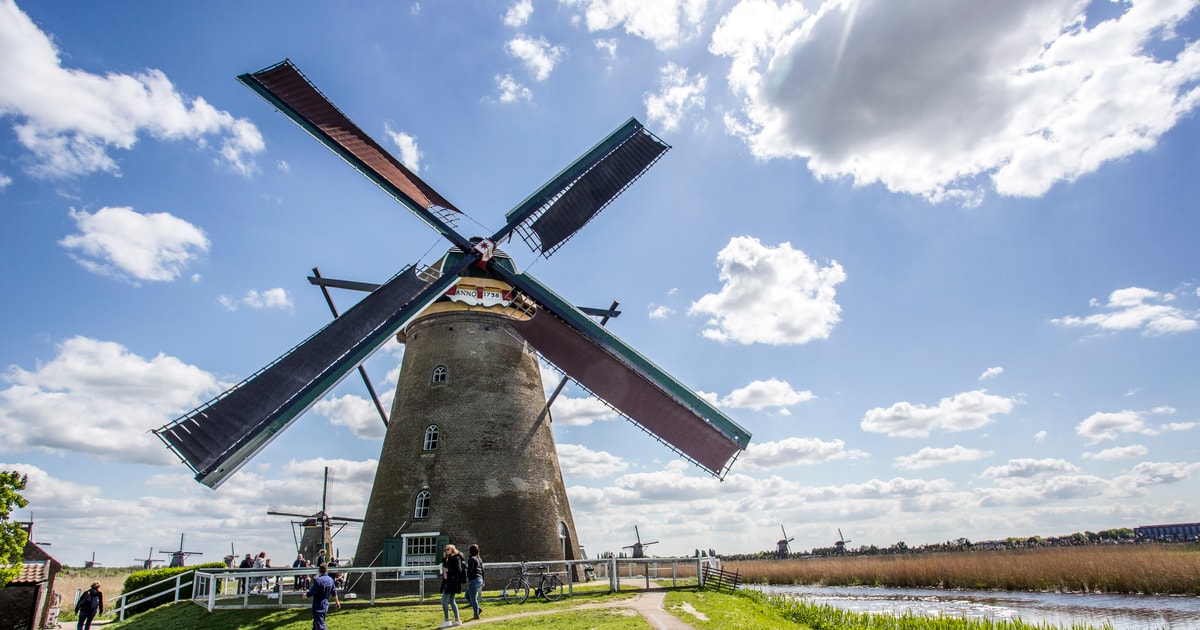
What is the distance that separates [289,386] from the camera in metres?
13.8

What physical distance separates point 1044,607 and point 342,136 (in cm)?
2373

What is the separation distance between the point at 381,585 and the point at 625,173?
545 inches

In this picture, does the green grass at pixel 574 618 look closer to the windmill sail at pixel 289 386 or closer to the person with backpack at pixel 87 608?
the person with backpack at pixel 87 608

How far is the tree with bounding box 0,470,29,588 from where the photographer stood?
11312mm

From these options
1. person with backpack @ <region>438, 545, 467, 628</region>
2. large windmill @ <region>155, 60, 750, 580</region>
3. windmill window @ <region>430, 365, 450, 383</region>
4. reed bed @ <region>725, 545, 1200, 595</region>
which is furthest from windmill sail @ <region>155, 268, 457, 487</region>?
reed bed @ <region>725, 545, 1200, 595</region>

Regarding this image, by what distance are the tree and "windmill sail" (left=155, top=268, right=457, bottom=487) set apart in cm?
254

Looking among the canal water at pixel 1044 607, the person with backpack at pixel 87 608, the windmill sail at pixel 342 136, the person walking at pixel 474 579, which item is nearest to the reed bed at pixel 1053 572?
the canal water at pixel 1044 607

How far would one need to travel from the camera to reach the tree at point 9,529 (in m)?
11.3

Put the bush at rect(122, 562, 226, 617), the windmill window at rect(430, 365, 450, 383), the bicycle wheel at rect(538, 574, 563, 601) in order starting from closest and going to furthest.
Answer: the bicycle wheel at rect(538, 574, 563, 601) → the bush at rect(122, 562, 226, 617) → the windmill window at rect(430, 365, 450, 383)

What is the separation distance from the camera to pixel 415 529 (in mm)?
16453

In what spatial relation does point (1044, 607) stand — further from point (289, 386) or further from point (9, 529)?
point (9, 529)

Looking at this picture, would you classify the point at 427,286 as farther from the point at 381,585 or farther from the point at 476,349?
the point at 381,585

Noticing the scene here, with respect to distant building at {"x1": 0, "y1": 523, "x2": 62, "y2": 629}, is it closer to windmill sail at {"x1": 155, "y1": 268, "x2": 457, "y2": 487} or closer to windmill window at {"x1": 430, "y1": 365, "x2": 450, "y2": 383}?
windmill sail at {"x1": 155, "y1": 268, "x2": 457, "y2": 487}

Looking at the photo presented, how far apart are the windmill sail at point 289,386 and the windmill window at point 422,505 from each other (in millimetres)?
4103
